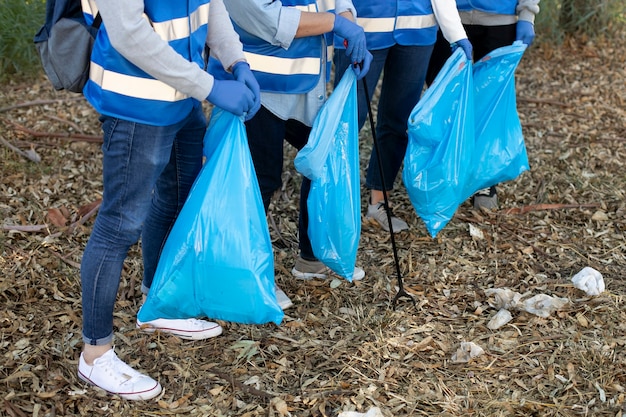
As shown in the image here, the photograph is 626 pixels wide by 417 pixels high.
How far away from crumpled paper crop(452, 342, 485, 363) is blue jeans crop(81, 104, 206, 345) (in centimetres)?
105

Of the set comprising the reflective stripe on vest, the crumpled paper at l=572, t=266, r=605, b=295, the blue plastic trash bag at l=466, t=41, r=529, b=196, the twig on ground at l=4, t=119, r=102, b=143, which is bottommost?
the crumpled paper at l=572, t=266, r=605, b=295

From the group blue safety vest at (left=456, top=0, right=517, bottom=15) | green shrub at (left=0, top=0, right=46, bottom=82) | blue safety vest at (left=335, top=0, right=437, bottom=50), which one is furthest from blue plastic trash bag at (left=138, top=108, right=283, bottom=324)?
green shrub at (left=0, top=0, right=46, bottom=82)

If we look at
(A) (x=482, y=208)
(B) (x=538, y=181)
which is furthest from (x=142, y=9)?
(B) (x=538, y=181)

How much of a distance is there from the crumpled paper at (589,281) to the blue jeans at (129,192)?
1573mm

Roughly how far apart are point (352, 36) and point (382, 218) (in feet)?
3.69

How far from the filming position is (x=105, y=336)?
2.25m

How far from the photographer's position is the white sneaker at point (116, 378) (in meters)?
2.27

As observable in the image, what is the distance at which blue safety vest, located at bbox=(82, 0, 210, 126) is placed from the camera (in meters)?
1.89

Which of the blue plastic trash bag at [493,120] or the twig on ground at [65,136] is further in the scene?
the twig on ground at [65,136]

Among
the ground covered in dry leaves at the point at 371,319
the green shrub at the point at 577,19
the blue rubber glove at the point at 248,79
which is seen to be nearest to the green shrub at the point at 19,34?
the ground covered in dry leaves at the point at 371,319

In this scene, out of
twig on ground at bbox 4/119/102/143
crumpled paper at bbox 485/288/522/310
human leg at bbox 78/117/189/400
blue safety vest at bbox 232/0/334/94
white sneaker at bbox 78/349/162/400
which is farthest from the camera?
twig on ground at bbox 4/119/102/143

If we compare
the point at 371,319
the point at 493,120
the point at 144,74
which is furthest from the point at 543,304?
the point at 144,74

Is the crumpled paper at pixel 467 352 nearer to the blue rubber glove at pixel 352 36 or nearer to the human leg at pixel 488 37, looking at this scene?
Result: the blue rubber glove at pixel 352 36

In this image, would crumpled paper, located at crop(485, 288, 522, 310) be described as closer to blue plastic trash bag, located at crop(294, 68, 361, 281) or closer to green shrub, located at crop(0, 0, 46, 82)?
blue plastic trash bag, located at crop(294, 68, 361, 281)
